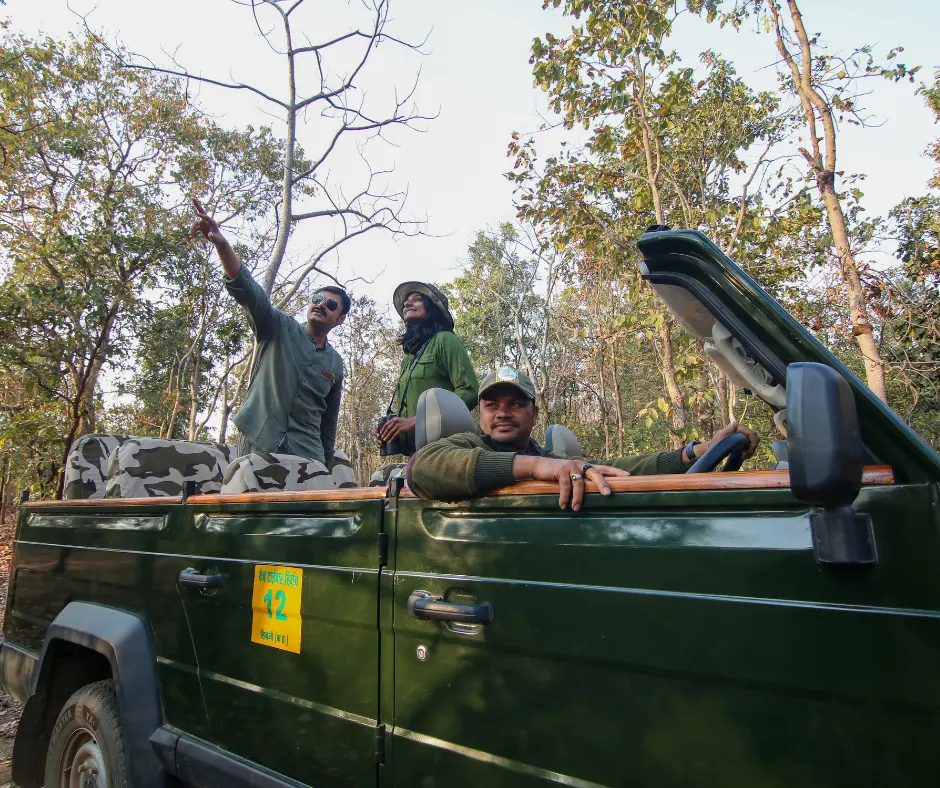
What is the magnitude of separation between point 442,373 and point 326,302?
850 millimetres

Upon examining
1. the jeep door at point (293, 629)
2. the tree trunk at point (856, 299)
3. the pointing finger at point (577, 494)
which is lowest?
the jeep door at point (293, 629)

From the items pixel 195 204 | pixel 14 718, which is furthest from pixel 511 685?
pixel 14 718

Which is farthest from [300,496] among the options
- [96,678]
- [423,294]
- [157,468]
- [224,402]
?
[224,402]

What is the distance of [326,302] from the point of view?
3764 mm

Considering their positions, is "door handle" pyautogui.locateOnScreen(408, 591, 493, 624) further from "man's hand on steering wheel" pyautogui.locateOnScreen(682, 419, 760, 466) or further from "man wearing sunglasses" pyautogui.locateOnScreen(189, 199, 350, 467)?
"man wearing sunglasses" pyautogui.locateOnScreen(189, 199, 350, 467)

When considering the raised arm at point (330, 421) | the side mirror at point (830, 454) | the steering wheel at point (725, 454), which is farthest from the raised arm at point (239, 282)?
the side mirror at point (830, 454)

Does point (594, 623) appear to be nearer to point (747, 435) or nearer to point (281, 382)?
point (747, 435)

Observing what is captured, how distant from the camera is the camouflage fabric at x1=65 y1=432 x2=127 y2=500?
13.4 ft

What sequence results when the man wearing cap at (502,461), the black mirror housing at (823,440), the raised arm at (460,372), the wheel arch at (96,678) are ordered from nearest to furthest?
1. the black mirror housing at (823,440)
2. the man wearing cap at (502,461)
3. the wheel arch at (96,678)
4. the raised arm at (460,372)

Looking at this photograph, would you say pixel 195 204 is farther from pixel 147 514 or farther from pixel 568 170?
pixel 568 170

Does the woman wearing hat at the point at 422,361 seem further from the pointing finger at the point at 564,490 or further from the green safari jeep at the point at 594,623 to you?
the pointing finger at the point at 564,490

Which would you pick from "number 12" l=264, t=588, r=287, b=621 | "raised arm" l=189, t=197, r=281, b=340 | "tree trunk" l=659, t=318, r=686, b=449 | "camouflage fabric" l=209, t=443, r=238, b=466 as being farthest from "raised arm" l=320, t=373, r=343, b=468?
"tree trunk" l=659, t=318, r=686, b=449

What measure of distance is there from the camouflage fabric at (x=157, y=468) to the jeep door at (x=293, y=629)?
121 centimetres

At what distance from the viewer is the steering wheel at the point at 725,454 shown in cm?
176
